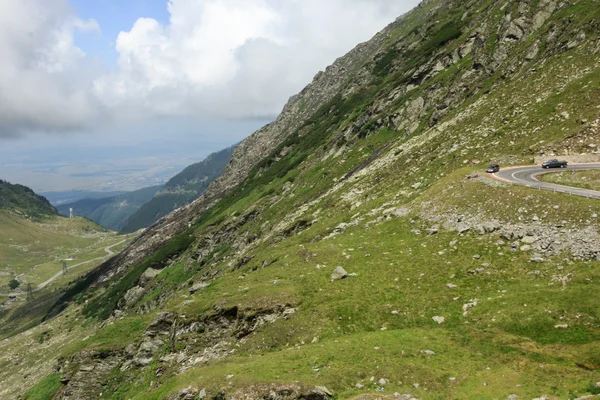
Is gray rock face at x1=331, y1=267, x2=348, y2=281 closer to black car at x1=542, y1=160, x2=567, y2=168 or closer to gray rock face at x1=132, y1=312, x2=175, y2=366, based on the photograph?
gray rock face at x1=132, y1=312, x2=175, y2=366

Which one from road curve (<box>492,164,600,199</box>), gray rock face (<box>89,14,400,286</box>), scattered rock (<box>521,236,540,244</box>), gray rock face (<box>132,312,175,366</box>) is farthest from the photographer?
gray rock face (<box>89,14,400,286</box>)

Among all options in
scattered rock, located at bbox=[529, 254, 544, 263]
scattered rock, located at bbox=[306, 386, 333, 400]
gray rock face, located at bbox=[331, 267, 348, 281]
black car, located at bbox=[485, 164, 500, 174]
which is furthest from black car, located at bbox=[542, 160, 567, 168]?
scattered rock, located at bbox=[306, 386, 333, 400]

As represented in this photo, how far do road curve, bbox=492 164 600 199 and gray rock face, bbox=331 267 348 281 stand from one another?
20.9 meters

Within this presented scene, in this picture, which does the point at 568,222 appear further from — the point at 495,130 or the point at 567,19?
the point at 567,19

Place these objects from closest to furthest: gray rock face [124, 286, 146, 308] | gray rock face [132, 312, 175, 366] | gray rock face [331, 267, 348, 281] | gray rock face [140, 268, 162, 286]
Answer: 1. gray rock face [132, 312, 175, 366]
2. gray rock face [331, 267, 348, 281]
3. gray rock face [124, 286, 146, 308]
4. gray rock face [140, 268, 162, 286]

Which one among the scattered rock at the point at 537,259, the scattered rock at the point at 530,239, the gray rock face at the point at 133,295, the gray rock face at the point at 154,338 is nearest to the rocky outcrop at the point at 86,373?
the gray rock face at the point at 154,338

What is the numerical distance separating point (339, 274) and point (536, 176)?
2654cm

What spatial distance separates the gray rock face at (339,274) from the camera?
111ft

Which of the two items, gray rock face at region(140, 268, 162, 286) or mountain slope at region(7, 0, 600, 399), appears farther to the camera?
gray rock face at region(140, 268, 162, 286)

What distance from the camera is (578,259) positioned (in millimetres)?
25656

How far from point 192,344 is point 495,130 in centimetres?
5258

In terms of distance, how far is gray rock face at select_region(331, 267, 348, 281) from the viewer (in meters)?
33.8

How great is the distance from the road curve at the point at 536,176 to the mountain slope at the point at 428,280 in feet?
9.48

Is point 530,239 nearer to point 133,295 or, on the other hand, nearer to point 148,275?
point 133,295
